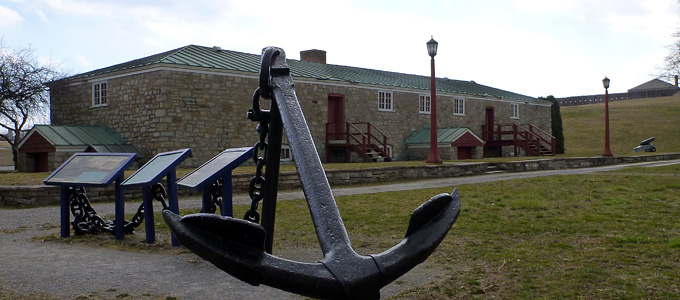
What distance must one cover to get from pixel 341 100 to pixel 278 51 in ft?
68.5

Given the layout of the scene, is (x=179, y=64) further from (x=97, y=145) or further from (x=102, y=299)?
(x=102, y=299)

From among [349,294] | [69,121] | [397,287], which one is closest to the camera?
[349,294]

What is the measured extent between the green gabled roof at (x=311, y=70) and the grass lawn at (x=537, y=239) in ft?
37.8

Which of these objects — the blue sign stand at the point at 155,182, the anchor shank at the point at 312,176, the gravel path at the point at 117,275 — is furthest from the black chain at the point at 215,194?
the anchor shank at the point at 312,176

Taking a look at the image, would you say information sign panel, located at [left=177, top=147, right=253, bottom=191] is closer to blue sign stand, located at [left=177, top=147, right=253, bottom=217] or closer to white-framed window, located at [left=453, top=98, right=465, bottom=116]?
blue sign stand, located at [left=177, top=147, right=253, bottom=217]

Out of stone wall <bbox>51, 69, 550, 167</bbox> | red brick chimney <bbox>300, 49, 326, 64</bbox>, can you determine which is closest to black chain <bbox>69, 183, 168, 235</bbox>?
stone wall <bbox>51, 69, 550, 167</bbox>

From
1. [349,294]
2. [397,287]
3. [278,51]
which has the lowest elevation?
[397,287]

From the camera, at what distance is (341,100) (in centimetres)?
2409

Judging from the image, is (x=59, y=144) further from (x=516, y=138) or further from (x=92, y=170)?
(x=516, y=138)

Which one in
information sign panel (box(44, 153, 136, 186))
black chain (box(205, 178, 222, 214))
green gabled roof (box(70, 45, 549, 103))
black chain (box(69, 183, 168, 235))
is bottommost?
black chain (box(69, 183, 168, 235))

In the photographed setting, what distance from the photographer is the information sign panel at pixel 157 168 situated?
612 centimetres

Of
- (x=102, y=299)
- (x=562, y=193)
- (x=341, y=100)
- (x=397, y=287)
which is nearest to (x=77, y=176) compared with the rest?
(x=102, y=299)

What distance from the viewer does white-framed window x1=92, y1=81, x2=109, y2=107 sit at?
21.2 metres

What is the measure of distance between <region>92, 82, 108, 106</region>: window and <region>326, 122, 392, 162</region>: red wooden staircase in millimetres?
8851
